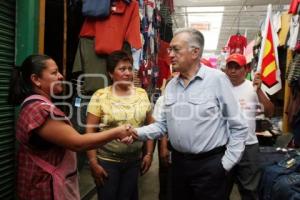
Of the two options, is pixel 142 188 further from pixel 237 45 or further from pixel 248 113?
pixel 237 45

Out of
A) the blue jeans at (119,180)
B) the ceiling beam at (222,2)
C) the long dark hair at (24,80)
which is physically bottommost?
the blue jeans at (119,180)

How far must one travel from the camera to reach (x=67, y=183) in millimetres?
1809

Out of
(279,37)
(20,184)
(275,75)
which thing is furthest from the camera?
(279,37)

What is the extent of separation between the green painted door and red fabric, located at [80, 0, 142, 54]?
2.50 ft

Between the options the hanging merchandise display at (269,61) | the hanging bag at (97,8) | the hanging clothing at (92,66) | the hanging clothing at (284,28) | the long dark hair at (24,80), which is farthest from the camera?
the hanging clothing at (284,28)

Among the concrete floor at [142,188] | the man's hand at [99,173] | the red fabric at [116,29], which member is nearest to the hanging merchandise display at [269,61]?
the red fabric at [116,29]

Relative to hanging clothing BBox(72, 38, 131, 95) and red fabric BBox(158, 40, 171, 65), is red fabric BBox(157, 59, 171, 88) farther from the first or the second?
hanging clothing BBox(72, 38, 131, 95)

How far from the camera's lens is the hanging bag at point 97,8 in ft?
9.65

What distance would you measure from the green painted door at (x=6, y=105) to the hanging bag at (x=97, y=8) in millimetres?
679

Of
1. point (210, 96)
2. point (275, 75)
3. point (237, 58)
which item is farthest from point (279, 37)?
point (210, 96)

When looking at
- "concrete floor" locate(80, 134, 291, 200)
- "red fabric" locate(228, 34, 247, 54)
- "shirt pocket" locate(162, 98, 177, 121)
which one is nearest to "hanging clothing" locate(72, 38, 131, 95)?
"shirt pocket" locate(162, 98, 177, 121)

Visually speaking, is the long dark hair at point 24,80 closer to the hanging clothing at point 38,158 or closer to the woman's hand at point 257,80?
the hanging clothing at point 38,158

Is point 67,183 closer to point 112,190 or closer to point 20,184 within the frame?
point 20,184

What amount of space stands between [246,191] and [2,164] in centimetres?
230
